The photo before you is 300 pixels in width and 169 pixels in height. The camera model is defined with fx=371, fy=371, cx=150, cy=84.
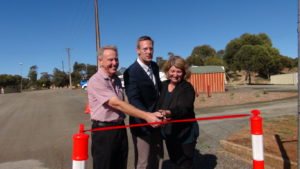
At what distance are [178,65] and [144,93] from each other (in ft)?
1.63

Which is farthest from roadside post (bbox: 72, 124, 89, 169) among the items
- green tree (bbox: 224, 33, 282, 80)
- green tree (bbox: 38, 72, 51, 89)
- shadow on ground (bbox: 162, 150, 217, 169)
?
green tree (bbox: 38, 72, 51, 89)

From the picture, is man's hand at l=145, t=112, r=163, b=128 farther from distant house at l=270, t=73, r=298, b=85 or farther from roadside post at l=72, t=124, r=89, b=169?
distant house at l=270, t=73, r=298, b=85

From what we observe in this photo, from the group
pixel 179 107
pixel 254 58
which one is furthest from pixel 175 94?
pixel 254 58

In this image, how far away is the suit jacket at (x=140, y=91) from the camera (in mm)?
3857

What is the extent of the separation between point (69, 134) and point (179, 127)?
679cm

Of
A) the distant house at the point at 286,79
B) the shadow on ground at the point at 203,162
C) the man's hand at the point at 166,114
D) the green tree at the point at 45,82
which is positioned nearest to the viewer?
the man's hand at the point at 166,114

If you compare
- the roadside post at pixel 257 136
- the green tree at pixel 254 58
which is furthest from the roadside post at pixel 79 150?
the green tree at pixel 254 58

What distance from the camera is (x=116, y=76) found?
3.76m

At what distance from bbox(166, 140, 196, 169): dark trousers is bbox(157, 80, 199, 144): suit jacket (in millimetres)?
58

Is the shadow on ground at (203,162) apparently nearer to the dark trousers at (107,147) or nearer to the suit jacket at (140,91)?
the suit jacket at (140,91)

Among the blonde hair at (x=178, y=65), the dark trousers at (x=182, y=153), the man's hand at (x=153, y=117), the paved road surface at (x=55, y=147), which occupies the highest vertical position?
the blonde hair at (x=178, y=65)

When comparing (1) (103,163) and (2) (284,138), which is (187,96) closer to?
(1) (103,163)

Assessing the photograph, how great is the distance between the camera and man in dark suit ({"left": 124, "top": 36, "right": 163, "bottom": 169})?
3.87m

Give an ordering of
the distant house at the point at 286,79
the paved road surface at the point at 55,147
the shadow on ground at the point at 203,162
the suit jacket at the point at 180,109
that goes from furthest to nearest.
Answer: the distant house at the point at 286,79 → the paved road surface at the point at 55,147 → the shadow on ground at the point at 203,162 → the suit jacket at the point at 180,109
